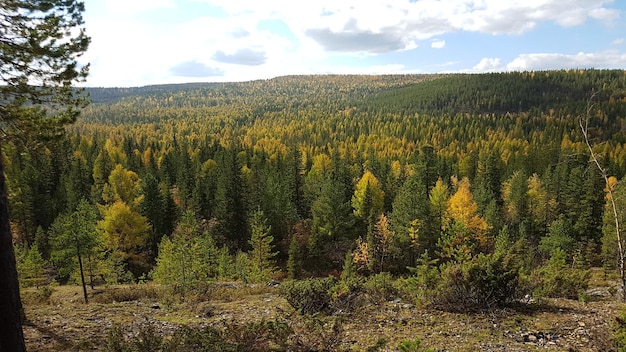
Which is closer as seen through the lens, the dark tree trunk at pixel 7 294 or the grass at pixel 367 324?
the dark tree trunk at pixel 7 294

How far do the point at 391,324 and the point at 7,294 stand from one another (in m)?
9.58

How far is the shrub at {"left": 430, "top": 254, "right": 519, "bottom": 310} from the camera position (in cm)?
1191

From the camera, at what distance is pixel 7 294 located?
8195 millimetres

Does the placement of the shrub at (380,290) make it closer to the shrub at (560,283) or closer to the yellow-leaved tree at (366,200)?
the shrub at (560,283)

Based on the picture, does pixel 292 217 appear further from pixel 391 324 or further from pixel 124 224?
pixel 391 324

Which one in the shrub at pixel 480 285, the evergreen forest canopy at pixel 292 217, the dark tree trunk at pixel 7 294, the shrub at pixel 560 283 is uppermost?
the dark tree trunk at pixel 7 294

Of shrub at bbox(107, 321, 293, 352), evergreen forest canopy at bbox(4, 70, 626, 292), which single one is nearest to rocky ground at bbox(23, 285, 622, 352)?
shrub at bbox(107, 321, 293, 352)

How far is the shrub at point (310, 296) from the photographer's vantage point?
13.0 meters

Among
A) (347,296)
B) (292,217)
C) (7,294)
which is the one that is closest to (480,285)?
(347,296)

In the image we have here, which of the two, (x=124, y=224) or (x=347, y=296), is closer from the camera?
(x=347, y=296)

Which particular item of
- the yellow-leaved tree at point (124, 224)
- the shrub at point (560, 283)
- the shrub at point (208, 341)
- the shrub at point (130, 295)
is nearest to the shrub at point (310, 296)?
the shrub at point (208, 341)

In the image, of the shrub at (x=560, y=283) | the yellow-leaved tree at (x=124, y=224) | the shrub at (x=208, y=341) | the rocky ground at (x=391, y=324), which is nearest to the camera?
the shrub at (x=208, y=341)

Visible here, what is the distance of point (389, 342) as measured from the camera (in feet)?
33.2

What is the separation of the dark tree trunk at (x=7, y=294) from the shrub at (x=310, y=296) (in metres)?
7.51
